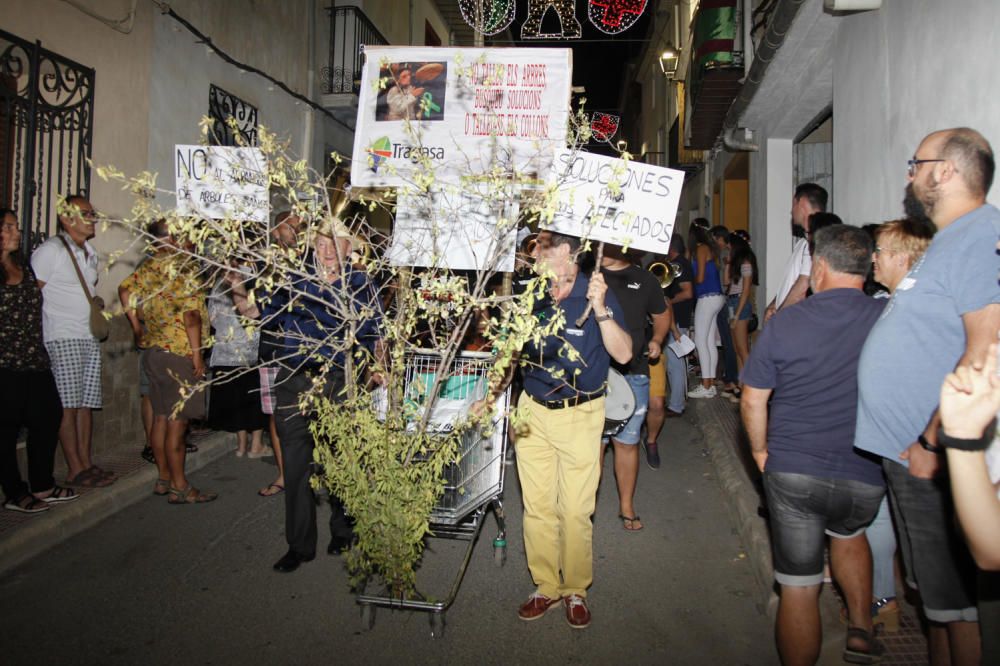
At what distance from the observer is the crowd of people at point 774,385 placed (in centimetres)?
272

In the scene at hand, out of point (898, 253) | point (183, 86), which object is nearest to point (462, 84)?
point (898, 253)

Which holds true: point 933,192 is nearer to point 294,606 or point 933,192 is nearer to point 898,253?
point 898,253

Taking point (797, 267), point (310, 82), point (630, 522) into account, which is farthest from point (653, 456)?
point (310, 82)

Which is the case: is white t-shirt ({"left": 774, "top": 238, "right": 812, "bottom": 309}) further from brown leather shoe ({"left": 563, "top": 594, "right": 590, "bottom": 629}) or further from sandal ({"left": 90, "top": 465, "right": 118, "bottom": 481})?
sandal ({"left": 90, "top": 465, "right": 118, "bottom": 481})

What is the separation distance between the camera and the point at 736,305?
9820 millimetres

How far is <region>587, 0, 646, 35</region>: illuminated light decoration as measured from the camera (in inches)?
405

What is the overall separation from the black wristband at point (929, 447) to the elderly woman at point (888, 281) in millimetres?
716

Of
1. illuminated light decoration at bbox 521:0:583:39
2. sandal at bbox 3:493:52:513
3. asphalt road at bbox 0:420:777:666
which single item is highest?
illuminated light decoration at bbox 521:0:583:39

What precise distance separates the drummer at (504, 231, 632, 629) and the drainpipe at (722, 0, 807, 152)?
4.29m

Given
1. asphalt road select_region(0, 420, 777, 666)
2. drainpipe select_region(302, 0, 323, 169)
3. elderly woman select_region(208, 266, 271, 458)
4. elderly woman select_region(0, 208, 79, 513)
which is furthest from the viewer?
drainpipe select_region(302, 0, 323, 169)

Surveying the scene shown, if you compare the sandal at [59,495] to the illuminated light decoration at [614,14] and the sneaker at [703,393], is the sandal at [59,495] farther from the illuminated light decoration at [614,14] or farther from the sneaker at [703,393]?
the illuminated light decoration at [614,14]

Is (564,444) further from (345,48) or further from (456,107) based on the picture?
(345,48)

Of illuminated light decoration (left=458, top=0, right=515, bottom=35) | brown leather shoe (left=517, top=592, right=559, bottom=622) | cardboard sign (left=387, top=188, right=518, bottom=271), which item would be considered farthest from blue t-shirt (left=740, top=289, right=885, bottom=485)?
illuminated light decoration (left=458, top=0, right=515, bottom=35)

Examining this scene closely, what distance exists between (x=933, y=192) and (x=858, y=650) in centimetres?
220
